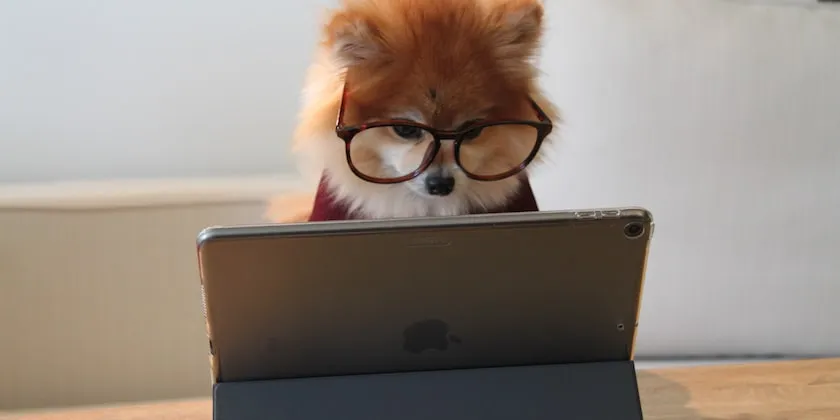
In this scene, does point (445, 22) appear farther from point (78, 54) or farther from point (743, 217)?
point (78, 54)

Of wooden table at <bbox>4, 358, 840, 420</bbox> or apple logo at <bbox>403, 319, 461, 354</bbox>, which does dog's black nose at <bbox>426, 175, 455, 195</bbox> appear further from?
wooden table at <bbox>4, 358, 840, 420</bbox>

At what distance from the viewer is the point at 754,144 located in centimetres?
132

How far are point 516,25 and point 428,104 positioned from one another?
16 centimetres

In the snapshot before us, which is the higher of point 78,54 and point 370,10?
point 370,10

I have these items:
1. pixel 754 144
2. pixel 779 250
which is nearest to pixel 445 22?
pixel 754 144

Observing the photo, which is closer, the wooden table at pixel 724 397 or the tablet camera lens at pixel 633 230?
the tablet camera lens at pixel 633 230

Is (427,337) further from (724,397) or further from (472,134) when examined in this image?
(724,397)

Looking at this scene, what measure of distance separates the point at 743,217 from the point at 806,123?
0.62ft

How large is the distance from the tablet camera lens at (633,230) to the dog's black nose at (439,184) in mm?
276

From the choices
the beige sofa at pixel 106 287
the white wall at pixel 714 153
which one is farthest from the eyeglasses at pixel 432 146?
the beige sofa at pixel 106 287

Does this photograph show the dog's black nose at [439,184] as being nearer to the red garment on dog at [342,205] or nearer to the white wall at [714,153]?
the red garment on dog at [342,205]

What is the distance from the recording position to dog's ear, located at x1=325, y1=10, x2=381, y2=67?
0.92 m

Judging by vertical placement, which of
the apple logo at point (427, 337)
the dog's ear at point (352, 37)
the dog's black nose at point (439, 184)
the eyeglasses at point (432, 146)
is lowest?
the apple logo at point (427, 337)

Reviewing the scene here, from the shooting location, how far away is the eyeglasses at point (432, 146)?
910 millimetres
